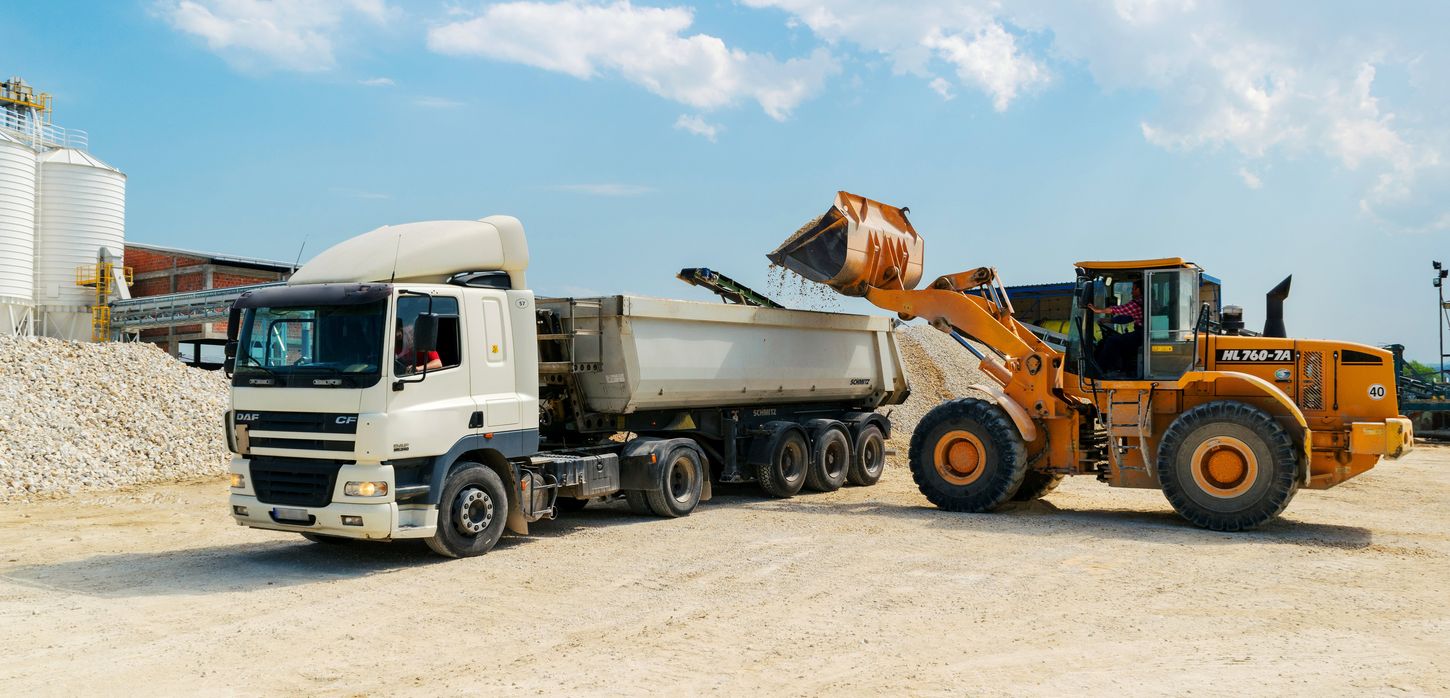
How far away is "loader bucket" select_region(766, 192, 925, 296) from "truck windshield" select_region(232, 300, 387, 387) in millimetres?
6533

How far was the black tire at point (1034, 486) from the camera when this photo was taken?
559 inches

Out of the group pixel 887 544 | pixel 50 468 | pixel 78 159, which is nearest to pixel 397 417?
pixel 887 544

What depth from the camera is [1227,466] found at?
38.2ft

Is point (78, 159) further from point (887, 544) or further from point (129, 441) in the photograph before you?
point (887, 544)

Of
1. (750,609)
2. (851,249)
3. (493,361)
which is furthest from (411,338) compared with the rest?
(851,249)

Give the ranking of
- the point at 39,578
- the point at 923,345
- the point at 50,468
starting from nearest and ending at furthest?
1. the point at 39,578
2. the point at 50,468
3. the point at 923,345

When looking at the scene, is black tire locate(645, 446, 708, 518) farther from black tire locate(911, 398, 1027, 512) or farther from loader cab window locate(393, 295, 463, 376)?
loader cab window locate(393, 295, 463, 376)

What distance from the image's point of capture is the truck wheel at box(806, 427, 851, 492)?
15305mm

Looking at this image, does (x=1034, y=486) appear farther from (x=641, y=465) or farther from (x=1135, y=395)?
(x=641, y=465)

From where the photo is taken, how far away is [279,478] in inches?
372

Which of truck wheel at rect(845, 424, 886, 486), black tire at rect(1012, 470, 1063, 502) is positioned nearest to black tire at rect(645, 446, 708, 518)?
truck wheel at rect(845, 424, 886, 486)

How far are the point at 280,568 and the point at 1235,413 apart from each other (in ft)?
32.6

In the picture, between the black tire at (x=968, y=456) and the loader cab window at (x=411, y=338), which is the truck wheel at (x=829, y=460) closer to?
the black tire at (x=968, y=456)

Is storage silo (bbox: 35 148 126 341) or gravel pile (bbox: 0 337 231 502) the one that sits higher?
storage silo (bbox: 35 148 126 341)
